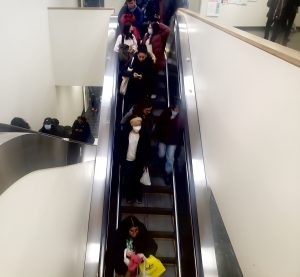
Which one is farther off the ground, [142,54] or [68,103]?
[142,54]

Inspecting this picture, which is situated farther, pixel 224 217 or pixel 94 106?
pixel 94 106

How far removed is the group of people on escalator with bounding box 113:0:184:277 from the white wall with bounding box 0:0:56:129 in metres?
1.95

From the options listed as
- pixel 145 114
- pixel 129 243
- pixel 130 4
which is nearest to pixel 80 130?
pixel 145 114

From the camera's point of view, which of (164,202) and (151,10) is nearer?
(164,202)

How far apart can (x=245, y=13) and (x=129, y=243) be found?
26.5 ft

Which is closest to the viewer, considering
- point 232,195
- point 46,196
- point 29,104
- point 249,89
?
point 249,89

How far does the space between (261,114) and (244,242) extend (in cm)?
109

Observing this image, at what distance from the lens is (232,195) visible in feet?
8.93

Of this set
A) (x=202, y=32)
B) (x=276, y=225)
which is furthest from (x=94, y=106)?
(x=276, y=225)

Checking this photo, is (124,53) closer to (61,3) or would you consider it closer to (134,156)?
(134,156)

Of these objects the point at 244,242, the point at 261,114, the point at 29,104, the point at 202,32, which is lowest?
the point at 29,104

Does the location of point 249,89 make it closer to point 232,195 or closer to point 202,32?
point 232,195

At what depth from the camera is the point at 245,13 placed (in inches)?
348

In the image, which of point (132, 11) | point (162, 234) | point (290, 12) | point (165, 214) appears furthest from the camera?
point (290, 12)
